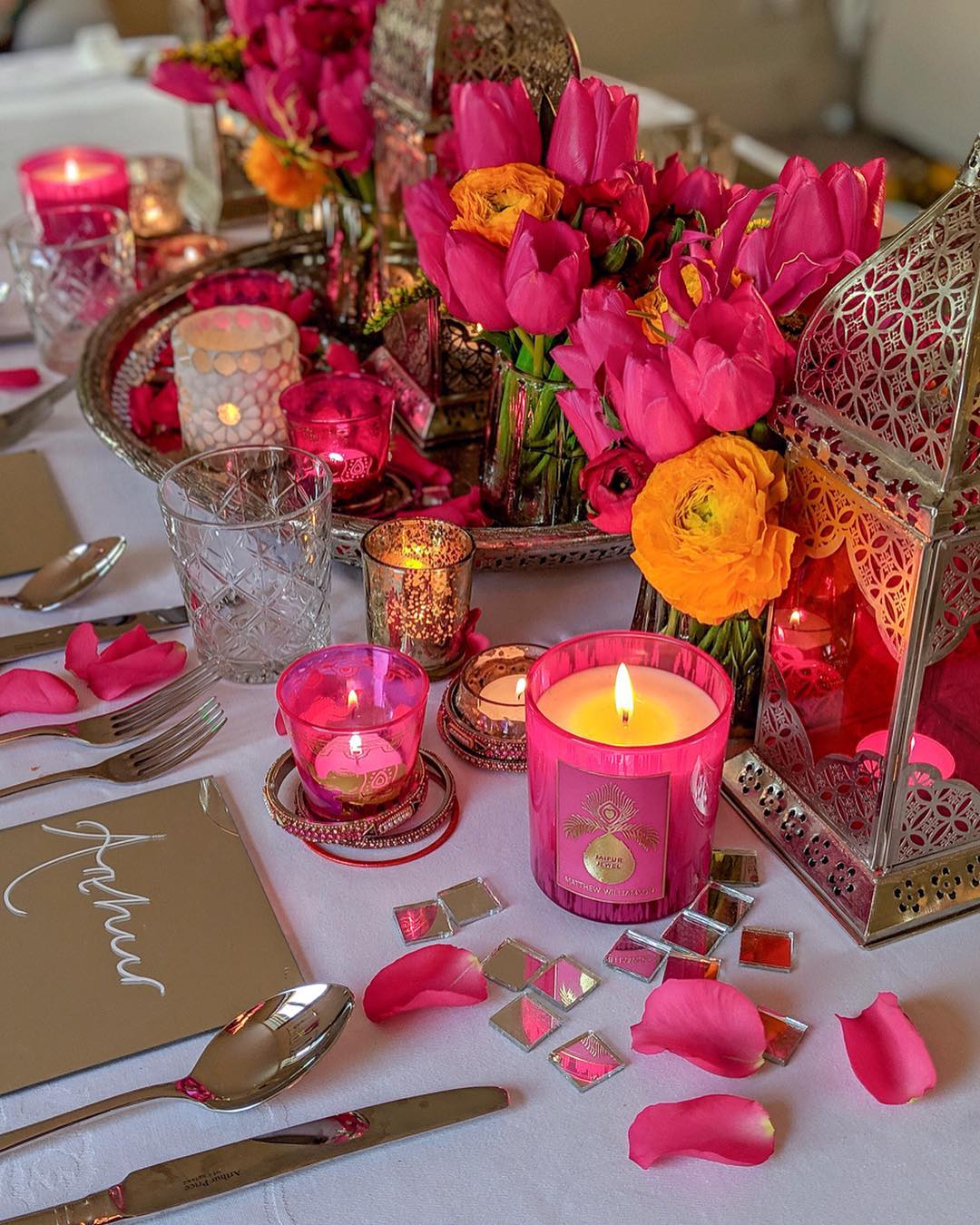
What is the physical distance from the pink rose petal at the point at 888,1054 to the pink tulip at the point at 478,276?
42 cm

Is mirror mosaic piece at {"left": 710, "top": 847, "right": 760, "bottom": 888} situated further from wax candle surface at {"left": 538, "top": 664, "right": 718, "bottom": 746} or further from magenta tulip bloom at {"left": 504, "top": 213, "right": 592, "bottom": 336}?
magenta tulip bloom at {"left": 504, "top": 213, "right": 592, "bottom": 336}

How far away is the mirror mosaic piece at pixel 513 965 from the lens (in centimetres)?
62

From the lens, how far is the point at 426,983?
604mm

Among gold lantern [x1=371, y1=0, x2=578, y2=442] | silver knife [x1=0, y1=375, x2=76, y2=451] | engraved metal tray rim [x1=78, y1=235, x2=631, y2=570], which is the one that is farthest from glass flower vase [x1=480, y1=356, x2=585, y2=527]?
silver knife [x1=0, y1=375, x2=76, y2=451]

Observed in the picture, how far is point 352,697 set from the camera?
0.74 metres

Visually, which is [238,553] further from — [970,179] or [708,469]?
[970,179]

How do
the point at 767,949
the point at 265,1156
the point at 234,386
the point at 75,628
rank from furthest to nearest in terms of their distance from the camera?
the point at 234,386 → the point at 75,628 → the point at 767,949 → the point at 265,1156

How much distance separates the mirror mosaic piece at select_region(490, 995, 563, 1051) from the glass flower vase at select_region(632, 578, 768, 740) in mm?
206

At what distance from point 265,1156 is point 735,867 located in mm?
277

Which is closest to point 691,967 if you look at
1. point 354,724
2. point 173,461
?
point 354,724

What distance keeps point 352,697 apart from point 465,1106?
25cm

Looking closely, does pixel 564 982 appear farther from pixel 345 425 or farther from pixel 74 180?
pixel 74 180

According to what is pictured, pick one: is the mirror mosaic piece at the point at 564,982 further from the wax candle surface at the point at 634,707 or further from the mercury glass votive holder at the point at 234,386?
the mercury glass votive holder at the point at 234,386

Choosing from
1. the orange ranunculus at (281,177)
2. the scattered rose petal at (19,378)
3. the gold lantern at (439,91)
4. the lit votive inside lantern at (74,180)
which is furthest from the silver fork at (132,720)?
the lit votive inside lantern at (74,180)
